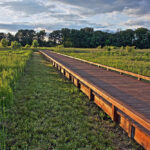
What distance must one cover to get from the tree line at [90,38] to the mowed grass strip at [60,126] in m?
59.8

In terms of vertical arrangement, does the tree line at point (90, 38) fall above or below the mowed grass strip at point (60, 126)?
above

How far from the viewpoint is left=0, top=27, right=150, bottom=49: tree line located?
199 ft

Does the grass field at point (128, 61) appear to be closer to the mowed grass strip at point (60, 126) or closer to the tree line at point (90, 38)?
the mowed grass strip at point (60, 126)

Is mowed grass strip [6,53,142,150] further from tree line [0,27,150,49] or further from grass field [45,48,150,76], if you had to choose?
tree line [0,27,150,49]

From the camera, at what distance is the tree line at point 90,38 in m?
60.6

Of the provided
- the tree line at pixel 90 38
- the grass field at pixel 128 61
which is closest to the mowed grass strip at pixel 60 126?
the grass field at pixel 128 61

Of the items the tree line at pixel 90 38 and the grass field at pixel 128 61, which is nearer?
the grass field at pixel 128 61

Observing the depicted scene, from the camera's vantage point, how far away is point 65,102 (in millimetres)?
4773

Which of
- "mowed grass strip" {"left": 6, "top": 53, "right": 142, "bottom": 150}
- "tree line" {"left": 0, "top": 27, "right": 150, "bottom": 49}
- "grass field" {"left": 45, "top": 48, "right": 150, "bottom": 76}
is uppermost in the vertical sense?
"tree line" {"left": 0, "top": 27, "right": 150, "bottom": 49}

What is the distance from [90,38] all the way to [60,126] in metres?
66.6

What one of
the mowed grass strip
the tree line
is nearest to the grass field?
the mowed grass strip

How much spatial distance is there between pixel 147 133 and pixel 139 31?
65.9 meters

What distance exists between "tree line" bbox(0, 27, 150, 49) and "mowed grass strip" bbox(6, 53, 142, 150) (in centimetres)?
5975

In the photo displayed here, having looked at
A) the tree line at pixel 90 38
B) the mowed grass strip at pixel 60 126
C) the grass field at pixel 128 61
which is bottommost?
the mowed grass strip at pixel 60 126
